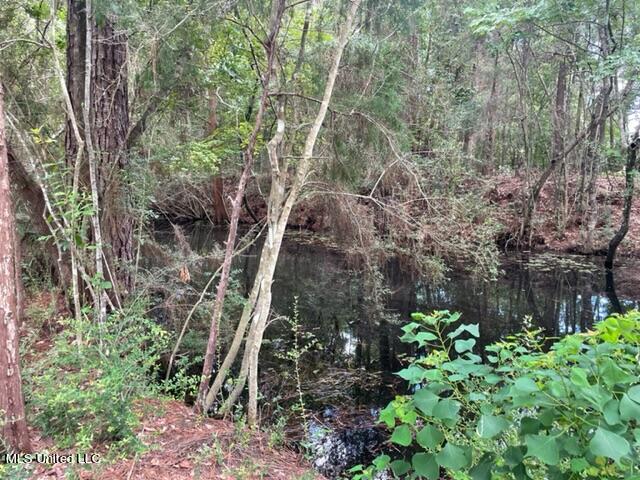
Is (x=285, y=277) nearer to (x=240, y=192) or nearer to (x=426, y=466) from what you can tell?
(x=240, y=192)

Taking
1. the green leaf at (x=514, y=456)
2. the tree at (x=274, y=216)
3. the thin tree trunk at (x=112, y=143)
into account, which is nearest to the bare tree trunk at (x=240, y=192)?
the tree at (x=274, y=216)

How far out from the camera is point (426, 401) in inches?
58.0

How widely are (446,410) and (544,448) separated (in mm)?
293

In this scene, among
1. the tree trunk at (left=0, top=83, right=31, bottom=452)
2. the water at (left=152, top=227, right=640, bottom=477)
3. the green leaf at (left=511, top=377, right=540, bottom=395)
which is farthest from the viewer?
the water at (left=152, top=227, right=640, bottom=477)

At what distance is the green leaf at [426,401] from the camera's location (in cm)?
145

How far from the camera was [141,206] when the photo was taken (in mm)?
4805

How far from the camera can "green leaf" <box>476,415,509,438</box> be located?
4.43 feet

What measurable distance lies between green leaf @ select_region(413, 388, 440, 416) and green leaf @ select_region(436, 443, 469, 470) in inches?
5.7

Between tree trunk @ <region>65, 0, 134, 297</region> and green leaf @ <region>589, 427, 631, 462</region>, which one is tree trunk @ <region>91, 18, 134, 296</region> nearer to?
tree trunk @ <region>65, 0, 134, 297</region>

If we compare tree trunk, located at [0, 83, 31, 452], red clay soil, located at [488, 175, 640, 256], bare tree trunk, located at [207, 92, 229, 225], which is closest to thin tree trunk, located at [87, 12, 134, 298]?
tree trunk, located at [0, 83, 31, 452]

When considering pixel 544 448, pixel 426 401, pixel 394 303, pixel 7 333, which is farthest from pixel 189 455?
pixel 394 303

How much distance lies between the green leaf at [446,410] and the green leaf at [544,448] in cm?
22

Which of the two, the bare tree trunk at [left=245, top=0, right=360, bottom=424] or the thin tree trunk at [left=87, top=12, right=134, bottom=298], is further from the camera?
the thin tree trunk at [left=87, top=12, right=134, bottom=298]

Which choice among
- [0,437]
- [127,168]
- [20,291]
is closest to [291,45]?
[127,168]
